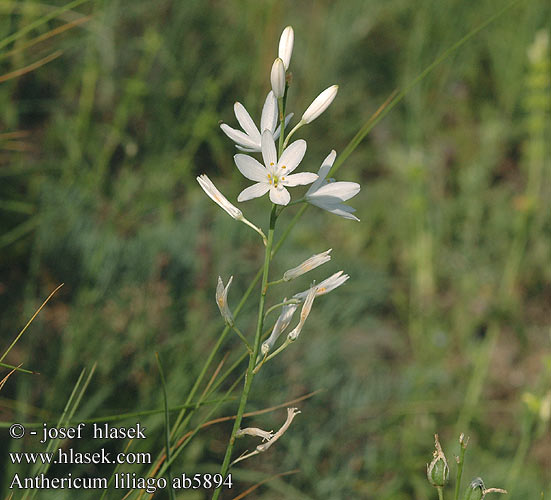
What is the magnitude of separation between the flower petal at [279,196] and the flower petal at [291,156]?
0.04m

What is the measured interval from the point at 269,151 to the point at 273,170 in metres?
0.04

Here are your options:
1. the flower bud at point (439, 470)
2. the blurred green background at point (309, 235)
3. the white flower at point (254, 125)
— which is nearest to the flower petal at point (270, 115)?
the white flower at point (254, 125)

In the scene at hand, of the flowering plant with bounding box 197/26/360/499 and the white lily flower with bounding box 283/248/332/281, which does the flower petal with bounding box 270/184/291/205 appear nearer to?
the flowering plant with bounding box 197/26/360/499

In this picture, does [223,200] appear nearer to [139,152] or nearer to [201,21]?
[139,152]

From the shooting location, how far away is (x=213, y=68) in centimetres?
377

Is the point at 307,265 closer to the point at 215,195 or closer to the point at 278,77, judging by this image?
the point at 215,195

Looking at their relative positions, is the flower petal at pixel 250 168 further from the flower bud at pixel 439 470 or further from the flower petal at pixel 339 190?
the flower bud at pixel 439 470

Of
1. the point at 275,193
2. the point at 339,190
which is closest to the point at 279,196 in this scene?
the point at 275,193

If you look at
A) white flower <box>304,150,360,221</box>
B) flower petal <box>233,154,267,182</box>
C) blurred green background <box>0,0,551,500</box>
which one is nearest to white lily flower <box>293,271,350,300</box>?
white flower <box>304,150,360,221</box>

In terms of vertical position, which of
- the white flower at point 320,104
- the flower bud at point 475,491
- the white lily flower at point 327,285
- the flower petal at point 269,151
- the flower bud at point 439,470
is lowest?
the flower bud at point 475,491

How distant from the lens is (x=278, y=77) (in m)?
Answer: 1.06

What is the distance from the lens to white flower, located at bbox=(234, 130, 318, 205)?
3.43 feet

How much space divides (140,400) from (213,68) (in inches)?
94.6

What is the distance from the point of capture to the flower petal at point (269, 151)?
1.05 meters
